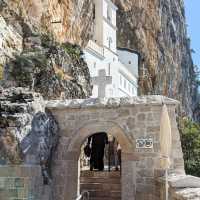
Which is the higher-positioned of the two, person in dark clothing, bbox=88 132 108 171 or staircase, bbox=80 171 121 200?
person in dark clothing, bbox=88 132 108 171

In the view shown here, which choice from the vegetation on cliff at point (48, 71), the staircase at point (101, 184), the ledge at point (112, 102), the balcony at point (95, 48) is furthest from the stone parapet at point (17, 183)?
the balcony at point (95, 48)

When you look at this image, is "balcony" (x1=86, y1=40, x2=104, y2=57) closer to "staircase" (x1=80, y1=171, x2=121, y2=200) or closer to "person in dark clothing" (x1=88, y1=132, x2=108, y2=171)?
"person in dark clothing" (x1=88, y1=132, x2=108, y2=171)

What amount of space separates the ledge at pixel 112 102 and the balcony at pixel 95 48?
27144mm

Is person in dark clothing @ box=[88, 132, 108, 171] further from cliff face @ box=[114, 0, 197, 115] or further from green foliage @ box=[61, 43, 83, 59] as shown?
cliff face @ box=[114, 0, 197, 115]

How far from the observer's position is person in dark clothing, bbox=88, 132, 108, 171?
14445 mm

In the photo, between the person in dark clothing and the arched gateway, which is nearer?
the arched gateway

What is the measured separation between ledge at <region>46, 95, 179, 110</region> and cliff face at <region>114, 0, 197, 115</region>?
126 feet

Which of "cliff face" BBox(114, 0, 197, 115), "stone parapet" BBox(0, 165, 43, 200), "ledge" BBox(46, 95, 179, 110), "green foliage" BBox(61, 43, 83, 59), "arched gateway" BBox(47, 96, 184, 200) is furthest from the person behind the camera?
"cliff face" BBox(114, 0, 197, 115)

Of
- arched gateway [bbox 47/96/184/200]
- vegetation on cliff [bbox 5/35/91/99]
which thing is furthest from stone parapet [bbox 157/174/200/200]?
vegetation on cliff [bbox 5/35/91/99]

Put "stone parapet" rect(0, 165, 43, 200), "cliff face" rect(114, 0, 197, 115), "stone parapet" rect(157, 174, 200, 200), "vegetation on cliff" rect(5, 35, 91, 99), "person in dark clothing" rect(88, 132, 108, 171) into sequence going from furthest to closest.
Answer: "cliff face" rect(114, 0, 197, 115) → "vegetation on cliff" rect(5, 35, 91, 99) → "person in dark clothing" rect(88, 132, 108, 171) → "stone parapet" rect(0, 165, 43, 200) → "stone parapet" rect(157, 174, 200, 200)

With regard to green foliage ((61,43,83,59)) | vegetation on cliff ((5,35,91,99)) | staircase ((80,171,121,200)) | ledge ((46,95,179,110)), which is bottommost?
staircase ((80,171,121,200))

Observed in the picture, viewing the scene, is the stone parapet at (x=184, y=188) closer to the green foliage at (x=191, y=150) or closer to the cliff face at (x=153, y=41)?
the green foliage at (x=191, y=150)

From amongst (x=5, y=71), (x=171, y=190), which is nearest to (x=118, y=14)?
(x=5, y=71)

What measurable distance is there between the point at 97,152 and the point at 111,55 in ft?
105
